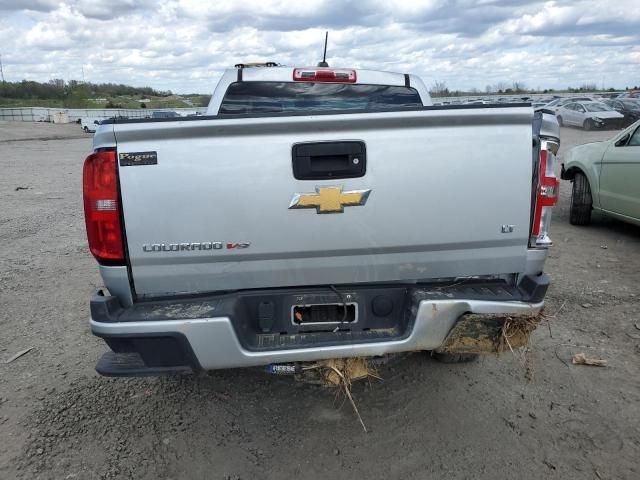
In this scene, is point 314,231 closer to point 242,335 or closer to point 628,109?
point 242,335

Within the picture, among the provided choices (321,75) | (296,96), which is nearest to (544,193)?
(321,75)

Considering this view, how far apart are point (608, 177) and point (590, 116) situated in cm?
2347

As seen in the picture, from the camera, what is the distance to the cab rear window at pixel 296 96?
4219mm

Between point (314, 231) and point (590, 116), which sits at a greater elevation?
point (314, 231)

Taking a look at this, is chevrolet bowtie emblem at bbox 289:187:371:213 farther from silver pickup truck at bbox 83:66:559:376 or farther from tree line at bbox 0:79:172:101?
tree line at bbox 0:79:172:101

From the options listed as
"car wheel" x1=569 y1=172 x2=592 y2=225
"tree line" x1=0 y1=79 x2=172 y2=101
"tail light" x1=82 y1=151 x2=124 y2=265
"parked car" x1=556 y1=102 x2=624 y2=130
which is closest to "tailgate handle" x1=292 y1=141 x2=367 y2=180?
"tail light" x1=82 y1=151 x2=124 y2=265

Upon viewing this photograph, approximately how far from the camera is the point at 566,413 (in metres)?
3.16

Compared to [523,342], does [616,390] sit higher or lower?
lower

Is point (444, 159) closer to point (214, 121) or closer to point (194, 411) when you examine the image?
point (214, 121)

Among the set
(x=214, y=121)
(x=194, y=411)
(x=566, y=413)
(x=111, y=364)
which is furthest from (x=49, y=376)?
(x=566, y=413)

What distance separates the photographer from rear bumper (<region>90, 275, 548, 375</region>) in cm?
243

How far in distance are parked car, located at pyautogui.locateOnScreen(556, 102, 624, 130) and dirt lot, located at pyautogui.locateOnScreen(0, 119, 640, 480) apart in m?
26.1

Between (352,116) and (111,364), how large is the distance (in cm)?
171

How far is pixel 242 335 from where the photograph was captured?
2529mm
